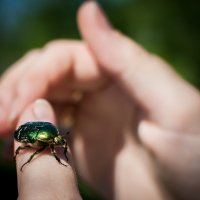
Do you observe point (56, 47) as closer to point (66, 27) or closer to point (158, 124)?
point (158, 124)

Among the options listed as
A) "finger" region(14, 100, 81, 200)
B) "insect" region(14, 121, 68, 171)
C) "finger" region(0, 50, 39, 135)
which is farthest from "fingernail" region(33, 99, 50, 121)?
"finger" region(0, 50, 39, 135)

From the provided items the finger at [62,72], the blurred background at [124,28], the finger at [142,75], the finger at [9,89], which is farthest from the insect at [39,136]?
the blurred background at [124,28]

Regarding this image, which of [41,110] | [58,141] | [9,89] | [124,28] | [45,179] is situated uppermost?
[124,28]

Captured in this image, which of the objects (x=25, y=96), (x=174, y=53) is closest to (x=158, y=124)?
(x=25, y=96)

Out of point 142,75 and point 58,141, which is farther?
point 142,75

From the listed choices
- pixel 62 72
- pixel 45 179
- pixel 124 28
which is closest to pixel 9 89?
pixel 62 72

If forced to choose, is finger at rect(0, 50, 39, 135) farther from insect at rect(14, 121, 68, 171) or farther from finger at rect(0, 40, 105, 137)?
insect at rect(14, 121, 68, 171)

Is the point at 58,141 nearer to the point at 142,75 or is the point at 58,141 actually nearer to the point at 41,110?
the point at 41,110
